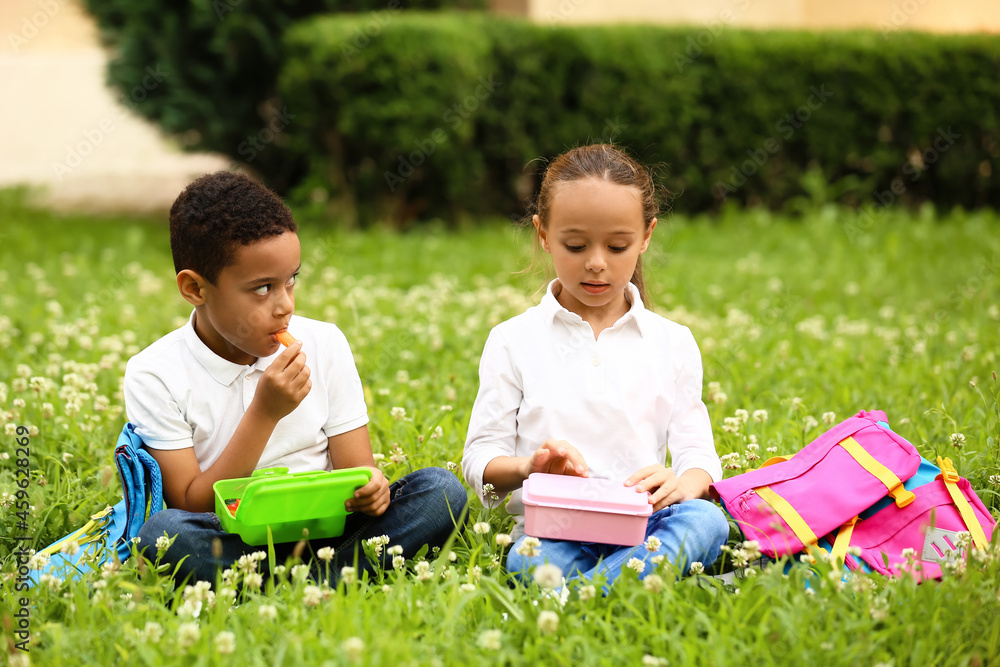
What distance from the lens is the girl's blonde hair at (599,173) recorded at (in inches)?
99.8

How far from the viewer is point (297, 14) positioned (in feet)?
27.8

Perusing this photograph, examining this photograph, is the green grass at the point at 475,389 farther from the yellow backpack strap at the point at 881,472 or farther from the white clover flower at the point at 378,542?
the yellow backpack strap at the point at 881,472

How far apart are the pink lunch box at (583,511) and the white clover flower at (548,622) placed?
0.31 meters

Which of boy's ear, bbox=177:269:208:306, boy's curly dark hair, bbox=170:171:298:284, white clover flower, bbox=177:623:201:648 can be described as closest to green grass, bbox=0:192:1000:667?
white clover flower, bbox=177:623:201:648

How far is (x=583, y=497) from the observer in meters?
2.25

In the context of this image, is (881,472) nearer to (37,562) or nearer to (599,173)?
(599,173)

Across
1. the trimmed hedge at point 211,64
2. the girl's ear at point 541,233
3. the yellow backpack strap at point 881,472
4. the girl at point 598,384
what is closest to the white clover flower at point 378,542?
the girl at point 598,384

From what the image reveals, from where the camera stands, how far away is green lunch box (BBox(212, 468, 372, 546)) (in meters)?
2.22

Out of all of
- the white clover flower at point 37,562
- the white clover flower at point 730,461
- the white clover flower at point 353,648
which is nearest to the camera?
the white clover flower at point 353,648

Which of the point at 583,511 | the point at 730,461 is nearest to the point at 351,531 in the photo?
the point at 583,511

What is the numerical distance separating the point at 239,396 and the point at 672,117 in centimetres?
728

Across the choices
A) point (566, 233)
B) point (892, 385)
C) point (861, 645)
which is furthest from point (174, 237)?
point (892, 385)

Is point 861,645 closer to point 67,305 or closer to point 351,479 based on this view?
point 351,479

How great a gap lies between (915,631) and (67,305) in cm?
477
